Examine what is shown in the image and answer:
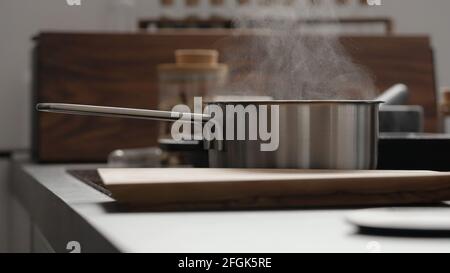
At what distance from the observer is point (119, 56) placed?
1597 mm

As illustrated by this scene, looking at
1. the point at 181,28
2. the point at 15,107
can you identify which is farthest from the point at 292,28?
the point at 181,28

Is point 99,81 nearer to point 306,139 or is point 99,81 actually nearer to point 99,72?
point 99,72

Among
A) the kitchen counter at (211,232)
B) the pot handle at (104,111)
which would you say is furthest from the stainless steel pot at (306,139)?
the kitchen counter at (211,232)

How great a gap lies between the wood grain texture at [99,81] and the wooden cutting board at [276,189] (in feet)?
2.94

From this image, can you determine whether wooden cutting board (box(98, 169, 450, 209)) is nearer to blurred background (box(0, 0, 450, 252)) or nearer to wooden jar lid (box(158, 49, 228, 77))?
blurred background (box(0, 0, 450, 252))

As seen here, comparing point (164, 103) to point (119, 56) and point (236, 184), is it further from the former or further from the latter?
point (236, 184)

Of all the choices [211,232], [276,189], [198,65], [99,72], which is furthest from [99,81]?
[211,232]

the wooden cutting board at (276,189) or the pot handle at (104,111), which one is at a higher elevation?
the pot handle at (104,111)

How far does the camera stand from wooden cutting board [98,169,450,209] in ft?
1.99

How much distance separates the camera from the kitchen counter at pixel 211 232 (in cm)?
43

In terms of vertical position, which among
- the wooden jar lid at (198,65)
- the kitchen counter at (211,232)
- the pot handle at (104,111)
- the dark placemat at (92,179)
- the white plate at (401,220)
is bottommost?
the dark placemat at (92,179)

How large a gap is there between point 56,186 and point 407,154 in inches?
14.3

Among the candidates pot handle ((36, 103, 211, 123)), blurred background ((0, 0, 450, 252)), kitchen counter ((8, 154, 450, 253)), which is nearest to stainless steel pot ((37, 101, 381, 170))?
pot handle ((36, 103, 211, 123))

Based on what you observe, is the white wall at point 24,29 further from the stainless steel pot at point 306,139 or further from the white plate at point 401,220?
the white plate at point 401,220
